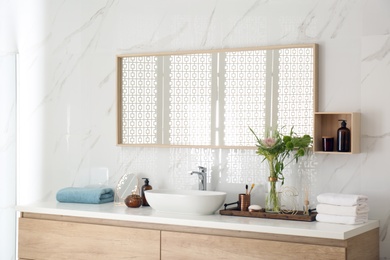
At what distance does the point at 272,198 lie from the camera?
3836 mm

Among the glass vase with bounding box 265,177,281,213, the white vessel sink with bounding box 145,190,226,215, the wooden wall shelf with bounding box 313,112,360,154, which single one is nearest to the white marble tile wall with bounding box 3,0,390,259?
the wooden wall shelf with bounding box 313,112,360,154

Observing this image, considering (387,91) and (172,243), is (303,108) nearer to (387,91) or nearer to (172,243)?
(387,91)

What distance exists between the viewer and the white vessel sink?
12.5 feet

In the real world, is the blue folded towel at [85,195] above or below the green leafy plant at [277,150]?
below

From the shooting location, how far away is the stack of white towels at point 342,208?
11.4ft

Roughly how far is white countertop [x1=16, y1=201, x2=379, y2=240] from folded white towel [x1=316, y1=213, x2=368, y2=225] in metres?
0.03

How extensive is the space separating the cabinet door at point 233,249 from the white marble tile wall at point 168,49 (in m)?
0.56

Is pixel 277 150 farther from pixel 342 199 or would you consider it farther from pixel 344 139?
pixel 342 199

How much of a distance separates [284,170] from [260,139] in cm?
23

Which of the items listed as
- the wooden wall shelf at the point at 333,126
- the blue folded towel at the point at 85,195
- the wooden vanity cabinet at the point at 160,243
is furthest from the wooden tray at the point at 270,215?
the blue folded towel at the point at 85,195

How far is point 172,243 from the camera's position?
3.73 m

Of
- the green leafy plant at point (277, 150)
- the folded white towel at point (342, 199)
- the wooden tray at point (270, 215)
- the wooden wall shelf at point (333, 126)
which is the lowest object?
the wooden tray at point (270, 215)

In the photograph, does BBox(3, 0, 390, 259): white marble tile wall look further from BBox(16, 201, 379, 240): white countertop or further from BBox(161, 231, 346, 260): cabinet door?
BBox(161, 231, 346, 260): cabinet door

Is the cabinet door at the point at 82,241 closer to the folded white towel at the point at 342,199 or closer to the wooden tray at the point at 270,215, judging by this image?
the wooden tray at the point at 270,215
